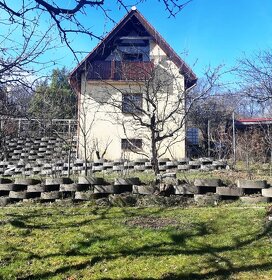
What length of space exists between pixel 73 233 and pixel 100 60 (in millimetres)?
15621

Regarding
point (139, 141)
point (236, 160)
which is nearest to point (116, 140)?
point (139, 141)

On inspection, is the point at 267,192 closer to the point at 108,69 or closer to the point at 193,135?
the point at 108,69

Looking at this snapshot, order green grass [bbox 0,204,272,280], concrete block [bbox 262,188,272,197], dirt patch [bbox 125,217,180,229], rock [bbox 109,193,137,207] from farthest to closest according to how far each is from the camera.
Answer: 1. rock [bbox 109,193,137,207]
2. concrete block [bbox 262,188,272,197]
3. dirt patch [bbox 125,217,180,229]
4. green grass [bbox 0,204,272,280]

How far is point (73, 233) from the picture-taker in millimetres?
6008

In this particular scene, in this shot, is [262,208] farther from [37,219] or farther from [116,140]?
[116,140]

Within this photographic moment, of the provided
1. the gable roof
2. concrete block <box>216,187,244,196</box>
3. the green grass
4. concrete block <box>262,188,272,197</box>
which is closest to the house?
the gable roof

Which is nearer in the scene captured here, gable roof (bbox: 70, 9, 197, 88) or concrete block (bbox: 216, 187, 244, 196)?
concrete block (bbox: 216, 187, 244, 196)

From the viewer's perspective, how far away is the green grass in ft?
15.3

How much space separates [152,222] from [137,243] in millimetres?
868

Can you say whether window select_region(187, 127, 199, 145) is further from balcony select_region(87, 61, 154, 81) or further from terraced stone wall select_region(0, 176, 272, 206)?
terraced stone wall select_region(0, 176, 272, 206)

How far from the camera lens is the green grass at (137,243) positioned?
466cm

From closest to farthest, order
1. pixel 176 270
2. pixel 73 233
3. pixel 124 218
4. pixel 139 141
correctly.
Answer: pixel 176 270
pixel 73 233
pixel 124 218
pixel 139 141

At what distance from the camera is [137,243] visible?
5473 mm

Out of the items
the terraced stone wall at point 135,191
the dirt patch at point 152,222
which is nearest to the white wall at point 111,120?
the terraced stone wall at point 135,191
